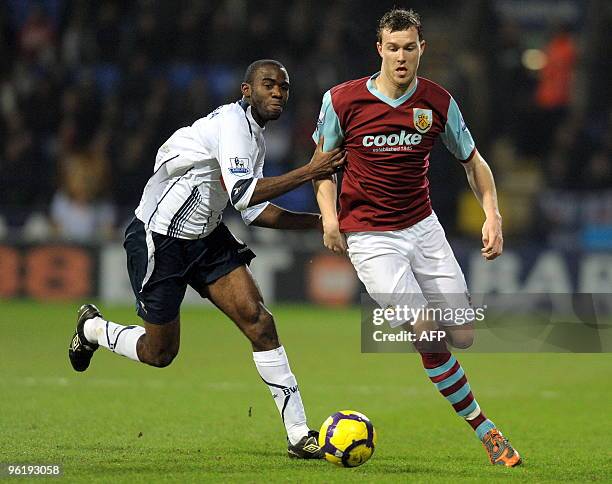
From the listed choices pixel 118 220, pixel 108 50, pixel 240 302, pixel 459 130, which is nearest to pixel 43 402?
pixel 240 302

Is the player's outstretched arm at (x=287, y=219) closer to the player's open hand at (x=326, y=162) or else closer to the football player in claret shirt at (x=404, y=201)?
the football player in claret shirt at (x=404, y=201)

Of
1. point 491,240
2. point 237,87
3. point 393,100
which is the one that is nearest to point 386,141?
point 393,100

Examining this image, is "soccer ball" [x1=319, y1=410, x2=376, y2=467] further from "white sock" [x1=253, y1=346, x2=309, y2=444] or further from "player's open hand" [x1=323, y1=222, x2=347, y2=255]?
"player's open hand" [x1=323, y1=222, x2=347, y2=255]

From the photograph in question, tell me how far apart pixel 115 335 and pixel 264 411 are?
1.48 metres

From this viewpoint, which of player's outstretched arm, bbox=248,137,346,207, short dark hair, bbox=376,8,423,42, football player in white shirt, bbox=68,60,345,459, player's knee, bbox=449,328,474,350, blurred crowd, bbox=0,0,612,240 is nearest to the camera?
short dark hair, bbox=376,8,423,42

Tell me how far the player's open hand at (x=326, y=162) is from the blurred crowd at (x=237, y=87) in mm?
9059

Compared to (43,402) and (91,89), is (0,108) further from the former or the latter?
(43,402)

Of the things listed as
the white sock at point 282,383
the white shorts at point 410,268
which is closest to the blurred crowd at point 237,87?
the white sock at point 282,383

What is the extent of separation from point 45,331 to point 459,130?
743 cm

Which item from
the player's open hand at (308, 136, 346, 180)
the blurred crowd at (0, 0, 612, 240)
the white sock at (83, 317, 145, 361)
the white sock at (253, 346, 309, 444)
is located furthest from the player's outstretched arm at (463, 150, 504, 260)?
the blurred crowd at (0, 0, 612, 240)

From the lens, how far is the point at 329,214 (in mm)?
6102

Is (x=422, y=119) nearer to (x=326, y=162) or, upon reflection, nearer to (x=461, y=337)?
(x=326, y=162)

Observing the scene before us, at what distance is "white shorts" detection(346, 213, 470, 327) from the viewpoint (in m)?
6.16

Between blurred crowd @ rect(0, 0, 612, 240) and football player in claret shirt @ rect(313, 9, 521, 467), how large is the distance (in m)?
8.99
